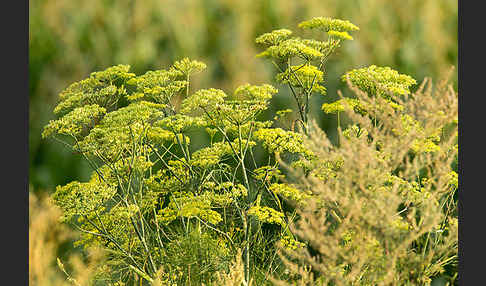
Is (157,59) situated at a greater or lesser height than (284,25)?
lesser

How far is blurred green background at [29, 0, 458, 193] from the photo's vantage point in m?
4.79

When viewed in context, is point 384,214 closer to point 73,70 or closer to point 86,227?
point 86,227

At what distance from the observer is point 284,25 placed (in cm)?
485

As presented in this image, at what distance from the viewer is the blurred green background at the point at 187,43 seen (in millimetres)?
4789

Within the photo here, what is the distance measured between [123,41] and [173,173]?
1716 mm

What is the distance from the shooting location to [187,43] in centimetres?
483

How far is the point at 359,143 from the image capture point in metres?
2.27

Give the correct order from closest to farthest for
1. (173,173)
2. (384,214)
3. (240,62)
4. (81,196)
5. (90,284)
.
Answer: (384,214)
(81,196)
(173,173)
(90,284)
(240,62)

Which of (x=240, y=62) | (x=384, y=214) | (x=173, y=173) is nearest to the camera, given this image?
(x=384, y=214)

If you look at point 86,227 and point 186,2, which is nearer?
point 86,227

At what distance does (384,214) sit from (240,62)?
110 inches

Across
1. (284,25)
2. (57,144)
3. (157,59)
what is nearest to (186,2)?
(157,59)

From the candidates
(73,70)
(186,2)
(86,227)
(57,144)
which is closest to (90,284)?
(86,227)

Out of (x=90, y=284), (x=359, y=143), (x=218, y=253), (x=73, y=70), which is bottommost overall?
(x=90, y=284)
